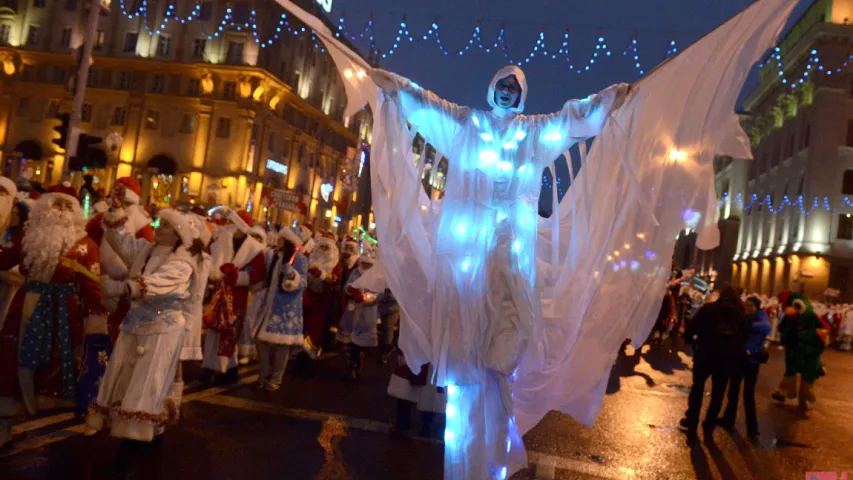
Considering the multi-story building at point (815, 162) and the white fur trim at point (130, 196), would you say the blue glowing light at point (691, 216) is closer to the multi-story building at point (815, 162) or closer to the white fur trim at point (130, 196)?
the white fur trim at point (130, 196)

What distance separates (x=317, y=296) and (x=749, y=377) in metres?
5.77

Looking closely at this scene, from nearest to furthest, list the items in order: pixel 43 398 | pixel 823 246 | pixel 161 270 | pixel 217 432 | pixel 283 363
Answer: pixel 161 270 → pixel 43 398 → pixel 217 432 → pixel 283 363 → pixel 823 246

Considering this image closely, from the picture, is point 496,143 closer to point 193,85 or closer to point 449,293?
point 449,293

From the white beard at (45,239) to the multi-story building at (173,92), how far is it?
42.5m

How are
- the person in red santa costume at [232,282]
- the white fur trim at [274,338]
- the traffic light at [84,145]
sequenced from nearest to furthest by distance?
the person in red santa costume at [232,282] → the white fur trim at [274,338] → the traffic light at [84,145]

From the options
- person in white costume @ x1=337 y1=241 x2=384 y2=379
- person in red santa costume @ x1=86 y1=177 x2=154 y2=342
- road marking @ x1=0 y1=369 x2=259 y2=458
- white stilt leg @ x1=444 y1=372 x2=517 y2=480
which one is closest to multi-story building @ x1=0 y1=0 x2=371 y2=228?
person in white costume @ x1=337 y1=241 x2=384 y2=379

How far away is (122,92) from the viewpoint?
52781 millimetres

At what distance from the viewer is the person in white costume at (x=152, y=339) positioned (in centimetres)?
503

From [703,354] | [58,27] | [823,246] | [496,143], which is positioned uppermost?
[58,27]

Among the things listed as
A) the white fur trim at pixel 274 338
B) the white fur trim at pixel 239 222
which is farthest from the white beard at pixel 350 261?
the white fur trim at pixel 274 338

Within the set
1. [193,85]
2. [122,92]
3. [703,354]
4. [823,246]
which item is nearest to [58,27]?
[122,92]

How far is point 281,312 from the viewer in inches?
343

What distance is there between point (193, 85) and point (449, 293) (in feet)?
169

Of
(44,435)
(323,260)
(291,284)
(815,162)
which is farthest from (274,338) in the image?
(815,162)
